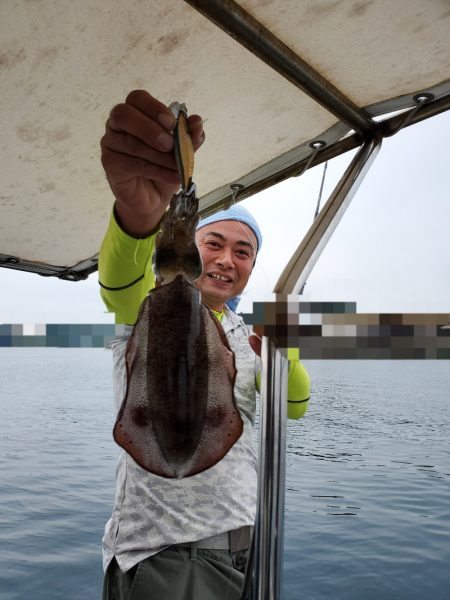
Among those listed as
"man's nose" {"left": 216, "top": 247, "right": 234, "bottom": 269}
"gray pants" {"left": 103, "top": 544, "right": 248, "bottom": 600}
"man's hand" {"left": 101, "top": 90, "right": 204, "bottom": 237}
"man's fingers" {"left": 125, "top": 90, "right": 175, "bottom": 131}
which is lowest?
"gray pants" {"left": 103, "top": 544, "right": 248, "bottom": 600}

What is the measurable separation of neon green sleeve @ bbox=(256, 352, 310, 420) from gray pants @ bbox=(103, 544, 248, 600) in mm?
678

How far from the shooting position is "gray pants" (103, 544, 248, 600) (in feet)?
6.64

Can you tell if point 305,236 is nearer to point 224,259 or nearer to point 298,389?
point 224,259

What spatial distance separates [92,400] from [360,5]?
120 feet

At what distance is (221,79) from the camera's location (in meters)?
Result: 2.35

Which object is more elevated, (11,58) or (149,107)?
(11,58)

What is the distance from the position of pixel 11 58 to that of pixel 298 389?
1782 mm

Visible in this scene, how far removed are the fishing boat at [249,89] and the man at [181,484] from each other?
31cm

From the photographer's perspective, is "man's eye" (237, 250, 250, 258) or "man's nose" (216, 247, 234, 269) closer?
"man's nose" (216, 247, 234, 269)

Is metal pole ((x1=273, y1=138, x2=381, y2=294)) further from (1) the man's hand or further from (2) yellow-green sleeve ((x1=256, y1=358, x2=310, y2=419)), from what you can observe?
(1) the man's hand

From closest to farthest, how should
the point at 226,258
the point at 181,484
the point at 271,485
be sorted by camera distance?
the point at 271,485
the point at 181,484
the point at 226,258

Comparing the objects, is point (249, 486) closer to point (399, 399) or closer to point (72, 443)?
point (72, 443)

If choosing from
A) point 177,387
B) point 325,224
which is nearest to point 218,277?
point 325,224

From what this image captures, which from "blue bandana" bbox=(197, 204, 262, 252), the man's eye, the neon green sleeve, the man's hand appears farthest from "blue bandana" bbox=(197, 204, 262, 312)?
the man's hand
